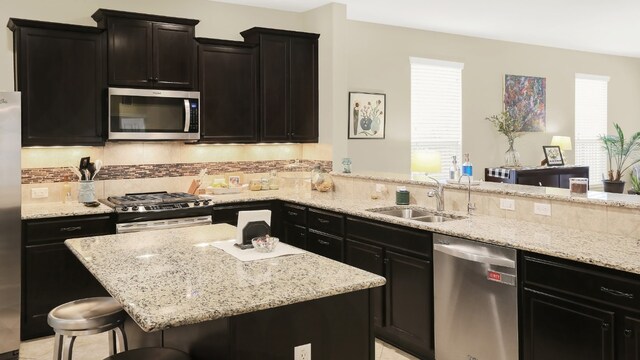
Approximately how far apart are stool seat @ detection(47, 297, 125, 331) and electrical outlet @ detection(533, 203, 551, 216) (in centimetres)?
257

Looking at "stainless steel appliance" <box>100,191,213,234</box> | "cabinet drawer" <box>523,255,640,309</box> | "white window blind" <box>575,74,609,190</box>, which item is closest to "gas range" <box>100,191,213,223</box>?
"stainless steel appliance" <box>100,191,213,234</box>

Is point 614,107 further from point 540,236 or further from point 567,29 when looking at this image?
point 540,236

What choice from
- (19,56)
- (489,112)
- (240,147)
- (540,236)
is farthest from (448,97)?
(19,56)

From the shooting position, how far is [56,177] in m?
4.82

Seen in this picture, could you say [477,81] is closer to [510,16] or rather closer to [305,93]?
[510,16]

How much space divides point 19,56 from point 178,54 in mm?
1281

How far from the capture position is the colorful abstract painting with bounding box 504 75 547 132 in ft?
26.2

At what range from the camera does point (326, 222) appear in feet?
15.3

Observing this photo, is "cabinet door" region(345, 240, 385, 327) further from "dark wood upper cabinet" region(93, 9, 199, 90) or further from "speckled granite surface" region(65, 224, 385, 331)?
"dark wood upper cabinet" region(93, 9, 199, 90)

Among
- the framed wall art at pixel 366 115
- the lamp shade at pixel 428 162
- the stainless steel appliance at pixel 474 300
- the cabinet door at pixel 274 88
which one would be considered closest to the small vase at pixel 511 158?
the framed wall art at pixel 366 115

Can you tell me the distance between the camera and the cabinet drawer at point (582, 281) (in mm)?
2498

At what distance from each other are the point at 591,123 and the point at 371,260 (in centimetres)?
674

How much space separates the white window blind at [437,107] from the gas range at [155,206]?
3.22m

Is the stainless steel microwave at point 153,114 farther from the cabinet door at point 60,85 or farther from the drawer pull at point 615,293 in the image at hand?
the drawer pull at point 615,293
